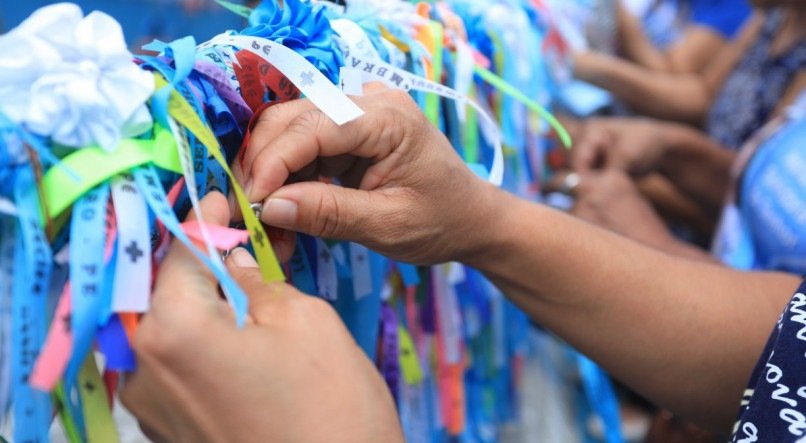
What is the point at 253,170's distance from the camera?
45cm

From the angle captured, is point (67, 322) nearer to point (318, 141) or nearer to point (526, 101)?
point (318, 141)

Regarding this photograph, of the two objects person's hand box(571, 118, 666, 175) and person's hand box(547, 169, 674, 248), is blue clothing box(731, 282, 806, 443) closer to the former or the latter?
person's hand box(547, 169, 674, 248)

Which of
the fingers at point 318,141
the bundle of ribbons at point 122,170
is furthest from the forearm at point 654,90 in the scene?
the fingers at point 318,141

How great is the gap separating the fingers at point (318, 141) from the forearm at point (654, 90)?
1145mm

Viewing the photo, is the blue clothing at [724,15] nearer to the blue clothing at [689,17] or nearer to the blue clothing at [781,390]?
the blue clothing at [689,17]

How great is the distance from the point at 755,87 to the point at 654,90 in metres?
0.29

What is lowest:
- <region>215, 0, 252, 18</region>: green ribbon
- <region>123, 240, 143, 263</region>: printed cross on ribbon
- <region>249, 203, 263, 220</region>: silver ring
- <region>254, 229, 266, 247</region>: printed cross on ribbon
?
<region>254, 229, 266, 247</region>: printed cross on ribbon

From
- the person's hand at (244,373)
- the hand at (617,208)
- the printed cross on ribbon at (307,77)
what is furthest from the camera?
the hand at (617,208)

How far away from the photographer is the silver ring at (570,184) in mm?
1175

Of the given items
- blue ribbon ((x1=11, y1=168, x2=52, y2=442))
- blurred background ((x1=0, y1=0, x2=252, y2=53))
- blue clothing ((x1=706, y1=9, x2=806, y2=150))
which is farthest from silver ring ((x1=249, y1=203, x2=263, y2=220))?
blurred background ((x1=0, y1=0, x2=252, y2=53))

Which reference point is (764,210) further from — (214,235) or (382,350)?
(214,235)

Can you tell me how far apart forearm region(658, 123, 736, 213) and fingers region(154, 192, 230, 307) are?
3.55 feet

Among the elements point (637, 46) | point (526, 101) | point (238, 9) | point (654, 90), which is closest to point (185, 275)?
point (238, 9)

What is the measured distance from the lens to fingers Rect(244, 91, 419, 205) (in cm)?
45
